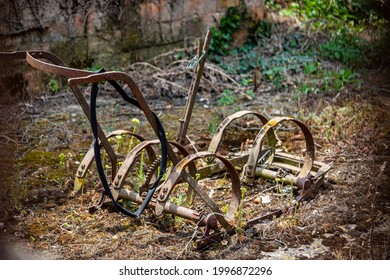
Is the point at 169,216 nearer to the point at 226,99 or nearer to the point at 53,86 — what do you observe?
the point at 226,99

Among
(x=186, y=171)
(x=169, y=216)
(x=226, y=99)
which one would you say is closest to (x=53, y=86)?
(x=226, y=99)

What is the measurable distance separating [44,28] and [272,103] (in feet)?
9.38

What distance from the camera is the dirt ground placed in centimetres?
414

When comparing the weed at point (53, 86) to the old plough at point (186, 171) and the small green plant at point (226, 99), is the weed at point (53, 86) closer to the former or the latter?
the small green plant at point (226, 99)

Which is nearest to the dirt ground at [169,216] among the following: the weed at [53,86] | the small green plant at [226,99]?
the small green plant at [226,99]

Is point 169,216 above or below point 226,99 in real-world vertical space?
below

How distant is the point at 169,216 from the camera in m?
4.46

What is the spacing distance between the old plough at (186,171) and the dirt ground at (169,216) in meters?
0.12

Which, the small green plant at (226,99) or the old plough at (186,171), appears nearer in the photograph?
the old plough at (186,171)

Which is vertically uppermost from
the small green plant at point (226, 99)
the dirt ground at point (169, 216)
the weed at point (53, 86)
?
the weed at point (53, 86)

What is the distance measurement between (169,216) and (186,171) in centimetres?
49

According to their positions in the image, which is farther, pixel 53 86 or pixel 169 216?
pixel 53 86

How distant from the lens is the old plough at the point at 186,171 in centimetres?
386
